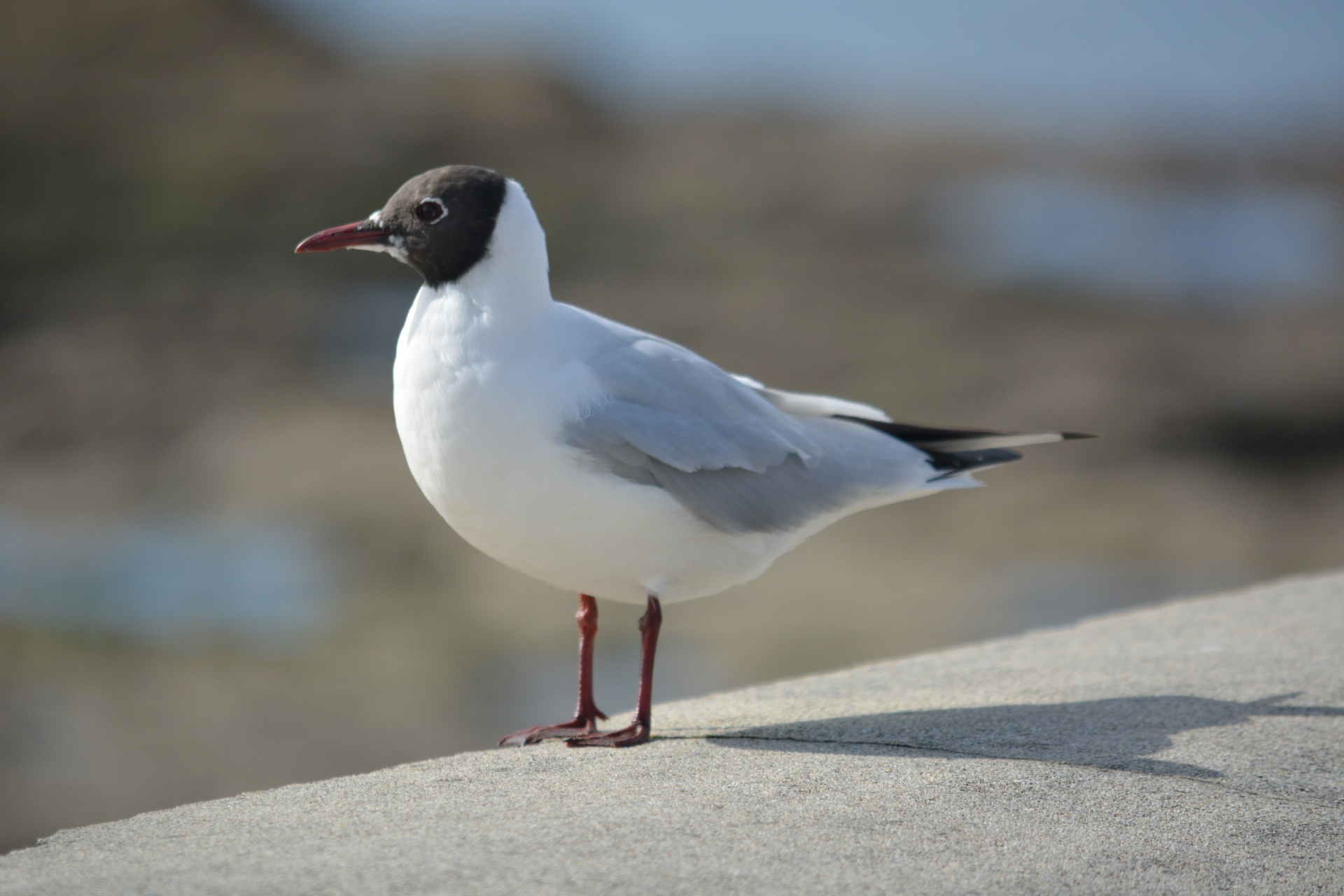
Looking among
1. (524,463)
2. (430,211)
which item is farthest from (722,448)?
(430,211)

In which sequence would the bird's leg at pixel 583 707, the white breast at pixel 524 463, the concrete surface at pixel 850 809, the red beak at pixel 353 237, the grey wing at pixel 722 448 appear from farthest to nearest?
the bird's leg at pixel 583 707 → the red beak at pixel 353 237 → the grey wing at pixel 722 448 → the white breast at pixel 524 463 → the concrete surface at pixel 850 809

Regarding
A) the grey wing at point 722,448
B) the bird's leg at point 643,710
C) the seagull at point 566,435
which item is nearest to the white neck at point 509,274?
the seagull at point 566,435

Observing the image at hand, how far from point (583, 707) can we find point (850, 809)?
4.09 ft

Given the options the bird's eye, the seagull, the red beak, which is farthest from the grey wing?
the red beak

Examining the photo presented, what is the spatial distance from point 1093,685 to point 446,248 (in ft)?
8.36

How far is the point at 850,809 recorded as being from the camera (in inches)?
114

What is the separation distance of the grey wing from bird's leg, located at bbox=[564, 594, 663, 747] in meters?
0.34

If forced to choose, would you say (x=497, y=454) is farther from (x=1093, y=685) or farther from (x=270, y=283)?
(x=270, y=283)

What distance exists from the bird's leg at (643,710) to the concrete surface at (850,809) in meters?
0.07

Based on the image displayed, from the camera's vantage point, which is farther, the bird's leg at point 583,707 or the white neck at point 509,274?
the bird's leg at point 583,707

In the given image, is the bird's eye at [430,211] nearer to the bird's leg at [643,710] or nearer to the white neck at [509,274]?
the white neck at [509,274]

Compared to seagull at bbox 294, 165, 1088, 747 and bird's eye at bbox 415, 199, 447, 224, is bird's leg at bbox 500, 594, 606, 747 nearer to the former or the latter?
seagull at bbox 294, 165, 1088, 747

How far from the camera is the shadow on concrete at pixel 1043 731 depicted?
3.39 metres

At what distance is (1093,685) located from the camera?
162 inches
